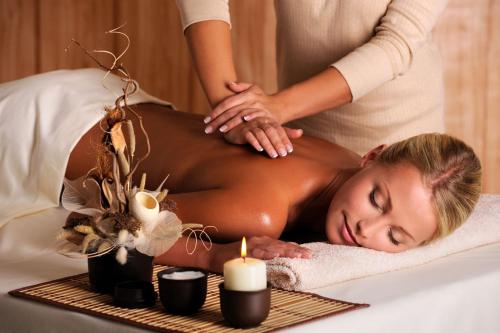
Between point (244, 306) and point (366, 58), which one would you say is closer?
point (244, 306)

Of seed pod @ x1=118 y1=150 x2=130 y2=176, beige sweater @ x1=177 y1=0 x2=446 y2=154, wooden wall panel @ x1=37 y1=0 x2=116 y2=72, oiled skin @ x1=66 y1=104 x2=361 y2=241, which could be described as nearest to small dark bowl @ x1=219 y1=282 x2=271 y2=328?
seed pod @ x1=118 y1=150 x2=130 y2=176

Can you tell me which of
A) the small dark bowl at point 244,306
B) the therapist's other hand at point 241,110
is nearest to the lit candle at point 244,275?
the small dark bowl at point 244,306

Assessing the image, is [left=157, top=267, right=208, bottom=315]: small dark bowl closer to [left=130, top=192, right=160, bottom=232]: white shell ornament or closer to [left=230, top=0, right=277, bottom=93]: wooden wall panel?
[left=130, top=192, right=160, bottom=232]: white shell ornament

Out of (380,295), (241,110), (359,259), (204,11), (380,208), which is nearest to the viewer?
(380,295)

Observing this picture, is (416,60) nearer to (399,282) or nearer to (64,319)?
(399,282)

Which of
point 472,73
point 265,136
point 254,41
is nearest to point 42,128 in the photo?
point 265,136

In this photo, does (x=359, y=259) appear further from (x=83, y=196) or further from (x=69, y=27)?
(x=69, y=27)

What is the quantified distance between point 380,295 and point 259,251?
0.23 m

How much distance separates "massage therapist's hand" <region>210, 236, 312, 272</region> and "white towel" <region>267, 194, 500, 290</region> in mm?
26

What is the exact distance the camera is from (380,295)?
64.1 inches

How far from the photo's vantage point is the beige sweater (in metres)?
2.40

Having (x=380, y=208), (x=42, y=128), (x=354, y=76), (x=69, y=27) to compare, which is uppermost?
(x=69, y=27)

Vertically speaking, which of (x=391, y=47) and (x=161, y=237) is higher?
(x=391, y=47)

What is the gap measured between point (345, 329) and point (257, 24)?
222cm
